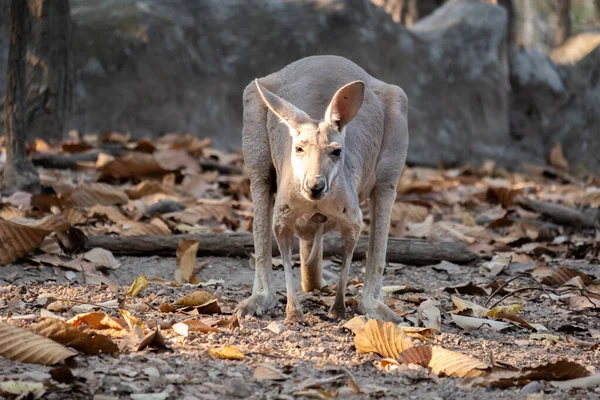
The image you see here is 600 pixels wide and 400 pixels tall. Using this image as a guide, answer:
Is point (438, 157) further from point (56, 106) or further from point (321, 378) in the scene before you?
point (321, 378)

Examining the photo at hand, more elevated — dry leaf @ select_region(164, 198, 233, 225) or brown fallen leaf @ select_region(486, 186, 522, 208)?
dry leaf @ select_region(164, 198, 233, 225)

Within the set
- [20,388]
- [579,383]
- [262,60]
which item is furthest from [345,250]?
[262,60]

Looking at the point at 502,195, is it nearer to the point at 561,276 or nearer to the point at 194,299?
the point at 561,276

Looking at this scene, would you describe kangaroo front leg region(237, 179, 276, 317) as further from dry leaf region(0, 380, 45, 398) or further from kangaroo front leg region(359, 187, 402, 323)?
dry leaf region(0, 380, 45, 398)

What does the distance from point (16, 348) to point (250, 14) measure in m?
6.28

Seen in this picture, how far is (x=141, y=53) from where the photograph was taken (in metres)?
7.89

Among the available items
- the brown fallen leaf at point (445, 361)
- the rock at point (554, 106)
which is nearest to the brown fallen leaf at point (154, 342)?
the brown fallen leaf at point (445, 361)

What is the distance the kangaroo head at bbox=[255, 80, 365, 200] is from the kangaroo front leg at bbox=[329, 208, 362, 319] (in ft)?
0.78

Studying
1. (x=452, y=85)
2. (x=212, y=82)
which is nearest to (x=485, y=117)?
(x=452, y=85)

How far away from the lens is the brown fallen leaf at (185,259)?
4418 mm

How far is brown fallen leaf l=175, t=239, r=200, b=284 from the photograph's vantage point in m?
4.42

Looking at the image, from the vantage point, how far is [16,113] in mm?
5129

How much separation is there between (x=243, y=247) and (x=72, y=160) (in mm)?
2137

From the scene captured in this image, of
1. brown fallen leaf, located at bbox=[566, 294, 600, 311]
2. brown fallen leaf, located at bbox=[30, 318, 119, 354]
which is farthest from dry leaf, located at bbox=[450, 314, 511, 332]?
brown fallen leaf, located at bbox=[30, 318, 119, 354]
